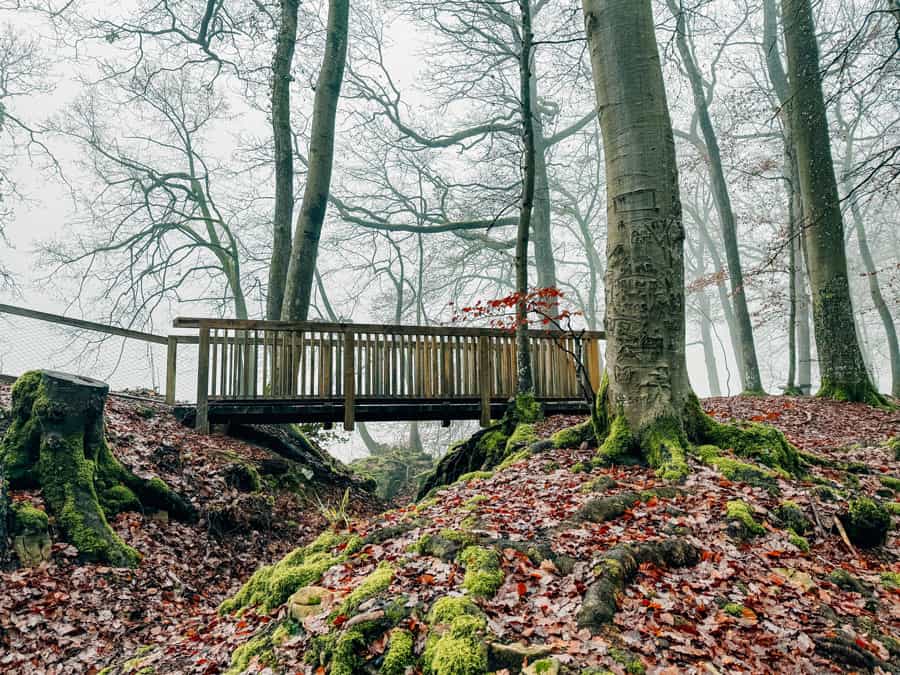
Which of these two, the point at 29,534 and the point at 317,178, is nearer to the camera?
the point at 29,534

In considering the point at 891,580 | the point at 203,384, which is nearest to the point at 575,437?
the point at 891,580

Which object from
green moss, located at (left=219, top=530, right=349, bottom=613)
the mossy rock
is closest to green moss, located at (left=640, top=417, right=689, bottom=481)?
the mossy rock

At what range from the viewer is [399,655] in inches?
95.3

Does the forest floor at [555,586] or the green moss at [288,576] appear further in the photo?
the green moss at [288,576]

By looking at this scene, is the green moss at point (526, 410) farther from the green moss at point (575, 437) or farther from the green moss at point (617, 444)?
the green moss at point (617, 444)

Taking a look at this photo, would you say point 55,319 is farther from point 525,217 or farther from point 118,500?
point 525,217

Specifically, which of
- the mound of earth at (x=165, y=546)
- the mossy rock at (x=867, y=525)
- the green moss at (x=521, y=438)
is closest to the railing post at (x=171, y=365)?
the mound of earth at (x=165, y=546)

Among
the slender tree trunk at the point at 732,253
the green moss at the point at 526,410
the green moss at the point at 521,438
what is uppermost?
the slender tree trunk at the point at 732,253

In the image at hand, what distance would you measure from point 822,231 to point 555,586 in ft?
28.6

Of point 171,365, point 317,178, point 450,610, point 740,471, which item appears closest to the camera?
point 450,610

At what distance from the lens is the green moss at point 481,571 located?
276 cm

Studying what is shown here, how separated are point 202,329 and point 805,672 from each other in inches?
297

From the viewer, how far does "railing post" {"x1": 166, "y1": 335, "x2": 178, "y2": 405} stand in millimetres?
8172

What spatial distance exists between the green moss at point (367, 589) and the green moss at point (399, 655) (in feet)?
1.32
